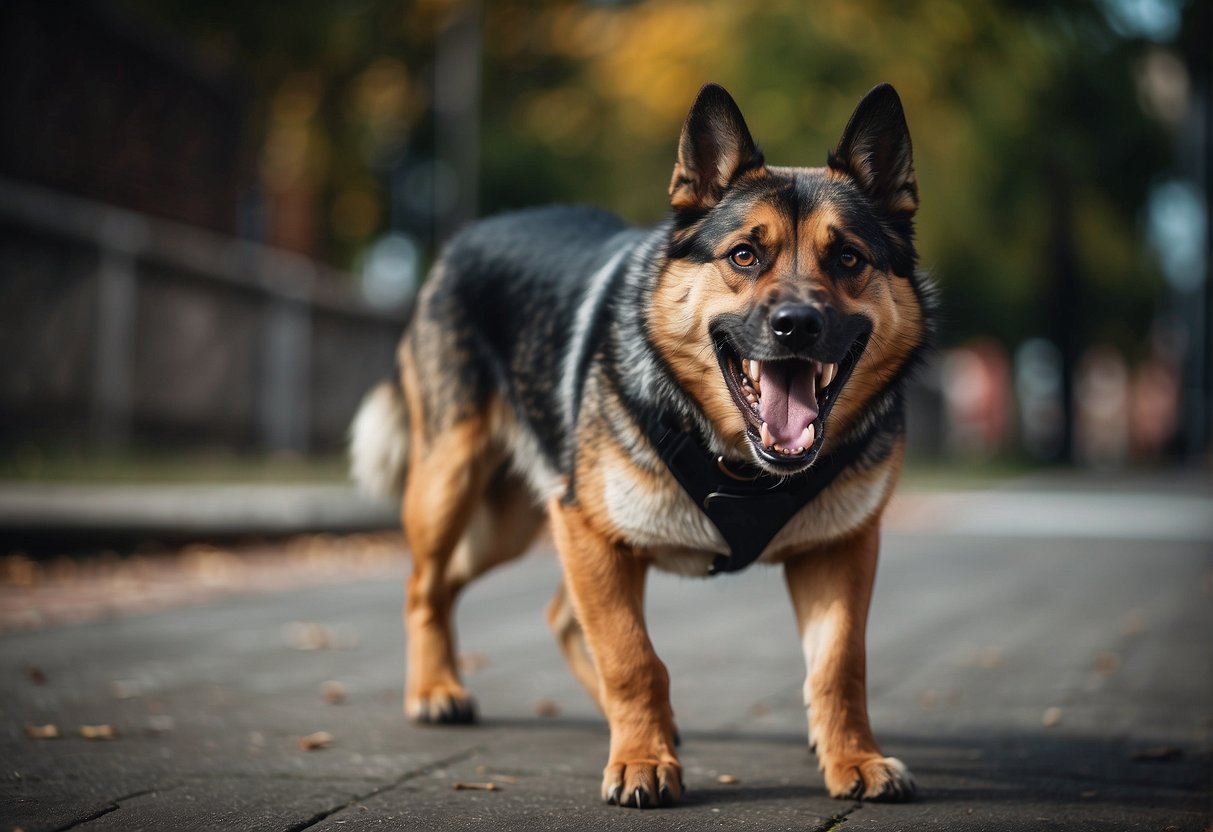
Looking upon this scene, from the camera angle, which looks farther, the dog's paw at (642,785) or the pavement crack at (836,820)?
the dog's paw at (642,785)

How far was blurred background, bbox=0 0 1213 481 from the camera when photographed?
1338 centimetres

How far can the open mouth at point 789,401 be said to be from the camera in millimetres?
3842

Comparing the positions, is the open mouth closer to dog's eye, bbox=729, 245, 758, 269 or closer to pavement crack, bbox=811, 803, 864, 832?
dog's eye, bbox=729, 245, 758, 269

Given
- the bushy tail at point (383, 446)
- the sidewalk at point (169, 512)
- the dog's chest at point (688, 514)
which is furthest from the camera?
the sidewalk at point (169, 512)

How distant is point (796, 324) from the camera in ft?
12.2

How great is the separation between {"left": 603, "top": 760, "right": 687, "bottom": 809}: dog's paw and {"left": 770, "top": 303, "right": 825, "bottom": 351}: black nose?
1174 mm

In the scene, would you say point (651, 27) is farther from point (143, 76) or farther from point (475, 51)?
point (143, 76)

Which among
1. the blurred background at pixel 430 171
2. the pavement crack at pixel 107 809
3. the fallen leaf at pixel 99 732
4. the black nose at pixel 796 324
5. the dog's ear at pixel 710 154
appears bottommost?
the pavement crack at pixel 107 809

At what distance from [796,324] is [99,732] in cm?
267

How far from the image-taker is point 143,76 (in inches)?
760

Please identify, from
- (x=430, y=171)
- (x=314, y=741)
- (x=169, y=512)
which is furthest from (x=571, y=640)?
(x=430, y=171)

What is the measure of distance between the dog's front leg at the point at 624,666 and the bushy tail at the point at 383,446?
205 cm

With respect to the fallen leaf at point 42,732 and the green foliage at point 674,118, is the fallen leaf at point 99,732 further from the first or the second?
the green foliage at point 674,118

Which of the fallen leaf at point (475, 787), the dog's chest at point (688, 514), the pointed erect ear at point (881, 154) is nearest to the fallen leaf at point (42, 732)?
the fallen leaf at point (475, 787)
